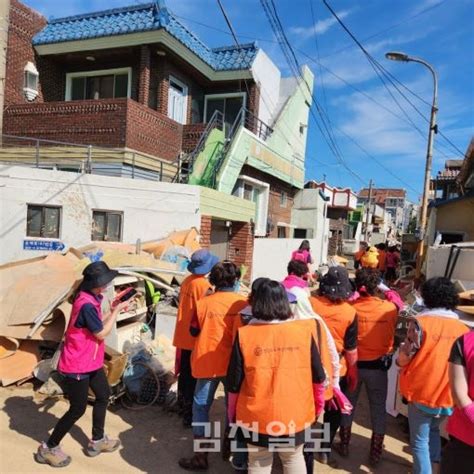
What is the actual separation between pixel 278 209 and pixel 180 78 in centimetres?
613

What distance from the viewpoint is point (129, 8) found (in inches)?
500

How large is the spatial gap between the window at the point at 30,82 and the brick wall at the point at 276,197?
24.1 feet

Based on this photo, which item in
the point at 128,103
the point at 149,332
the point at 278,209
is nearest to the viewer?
the point at 149,332

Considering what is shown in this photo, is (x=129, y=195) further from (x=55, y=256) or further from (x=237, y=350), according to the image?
(x=237, y=350)

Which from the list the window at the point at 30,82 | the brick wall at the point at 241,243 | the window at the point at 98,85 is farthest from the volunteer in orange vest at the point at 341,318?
the window at the point at 30,82

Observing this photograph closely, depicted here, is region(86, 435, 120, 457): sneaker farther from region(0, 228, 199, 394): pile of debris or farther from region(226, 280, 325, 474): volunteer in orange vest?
→ region(226, 280, 325, 474): volunteer in orange vest

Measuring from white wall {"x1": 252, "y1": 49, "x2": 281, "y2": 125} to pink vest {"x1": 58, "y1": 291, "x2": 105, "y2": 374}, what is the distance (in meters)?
13.0

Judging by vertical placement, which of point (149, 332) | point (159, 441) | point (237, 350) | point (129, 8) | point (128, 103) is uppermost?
point (129, 8)

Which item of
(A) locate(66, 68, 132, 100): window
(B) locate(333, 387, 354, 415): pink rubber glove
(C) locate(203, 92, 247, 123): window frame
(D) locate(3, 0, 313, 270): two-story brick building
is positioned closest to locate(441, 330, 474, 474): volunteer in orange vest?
(B) locate(333, 387, 354, 415): pink rubber glove

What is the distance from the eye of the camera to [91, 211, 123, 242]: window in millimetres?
8820

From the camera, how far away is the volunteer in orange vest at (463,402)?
2.10 m

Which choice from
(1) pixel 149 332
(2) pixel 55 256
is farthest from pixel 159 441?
(2) pixel 55 256

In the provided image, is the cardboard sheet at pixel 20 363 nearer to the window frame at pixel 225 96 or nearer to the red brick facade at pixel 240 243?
the red brick facade at pixel 240 243

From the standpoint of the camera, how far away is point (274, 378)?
93.3 inches
